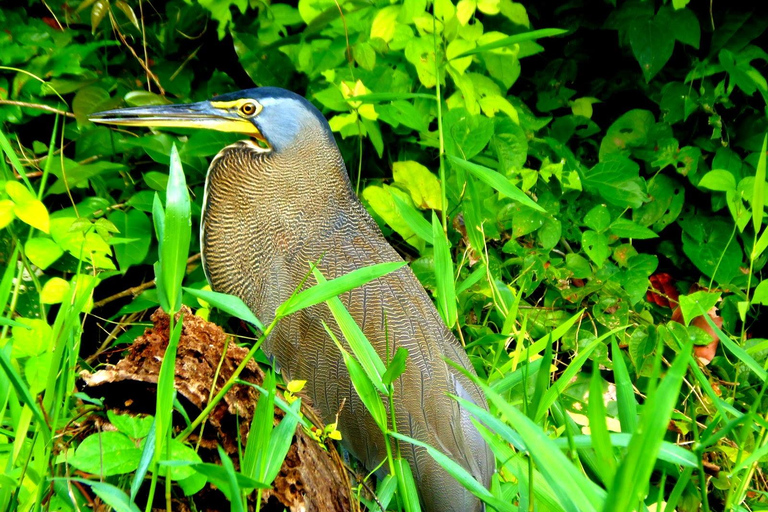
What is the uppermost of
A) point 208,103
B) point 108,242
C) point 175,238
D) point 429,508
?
point 175,238

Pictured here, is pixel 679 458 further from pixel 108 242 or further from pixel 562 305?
pixel 562 305

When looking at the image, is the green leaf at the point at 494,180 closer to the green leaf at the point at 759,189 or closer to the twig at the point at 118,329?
the green leaf at the point at 759,189

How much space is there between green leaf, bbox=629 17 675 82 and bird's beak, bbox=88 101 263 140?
1448mm

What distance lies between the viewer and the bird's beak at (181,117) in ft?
6.82

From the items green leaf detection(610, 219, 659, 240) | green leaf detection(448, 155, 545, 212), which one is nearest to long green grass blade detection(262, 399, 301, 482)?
green leaf detection(448, 155, 545, 212)

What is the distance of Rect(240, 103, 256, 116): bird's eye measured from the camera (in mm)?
2152

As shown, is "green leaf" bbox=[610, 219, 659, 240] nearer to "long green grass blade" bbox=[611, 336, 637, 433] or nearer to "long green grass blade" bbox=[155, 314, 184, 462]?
"long green grass blade" bbox=[611, 336, 637, 433]

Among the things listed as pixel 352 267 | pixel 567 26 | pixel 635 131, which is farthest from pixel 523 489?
pixel 567 26

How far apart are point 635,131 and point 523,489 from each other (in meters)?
2.15

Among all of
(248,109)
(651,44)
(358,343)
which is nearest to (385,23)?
(248,109)

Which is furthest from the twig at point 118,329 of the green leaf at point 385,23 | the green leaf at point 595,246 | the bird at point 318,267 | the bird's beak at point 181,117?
the green leaf at point 595,246

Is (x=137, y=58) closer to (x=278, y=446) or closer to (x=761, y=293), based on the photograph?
(x=278, y=446)

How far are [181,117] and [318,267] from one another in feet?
1.79

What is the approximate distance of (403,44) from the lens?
2346 mm
